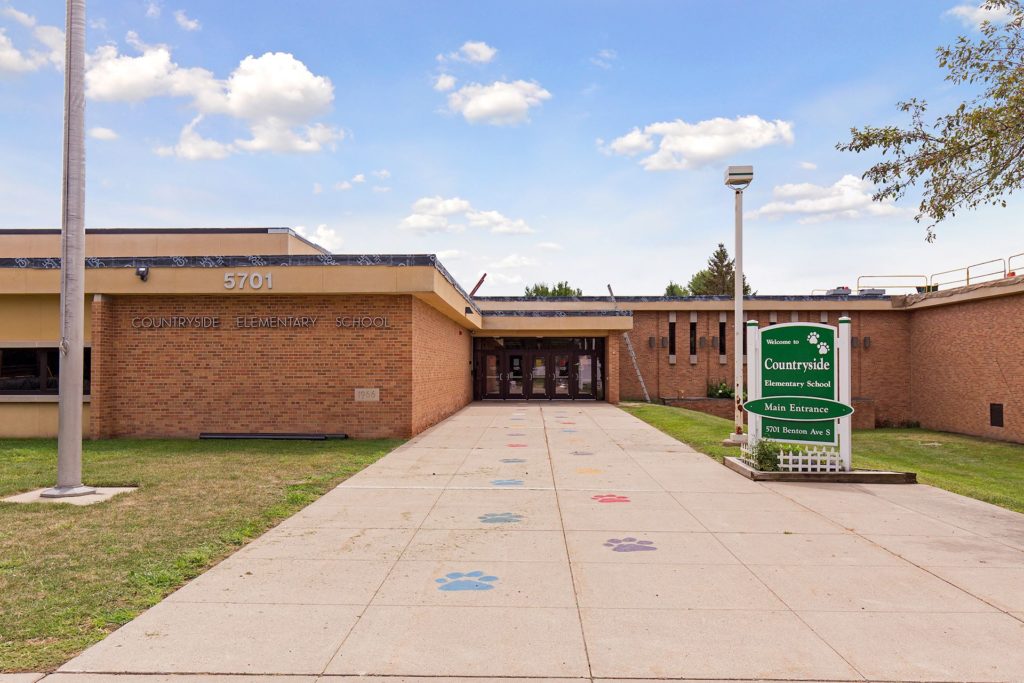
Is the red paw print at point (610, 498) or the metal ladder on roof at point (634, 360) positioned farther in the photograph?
the metal ladder on roof at point (634, 360)

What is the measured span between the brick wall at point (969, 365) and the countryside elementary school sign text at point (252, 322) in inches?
825

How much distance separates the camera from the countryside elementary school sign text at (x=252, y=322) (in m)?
15.6

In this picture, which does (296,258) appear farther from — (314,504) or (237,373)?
(314,504)

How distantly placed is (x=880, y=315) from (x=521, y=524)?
92.9ft

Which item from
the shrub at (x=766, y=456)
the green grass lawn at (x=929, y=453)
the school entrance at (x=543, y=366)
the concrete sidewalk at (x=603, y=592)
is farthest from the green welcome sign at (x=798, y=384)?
the school entrance at (x=543, y=366)

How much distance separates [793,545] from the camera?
686cm

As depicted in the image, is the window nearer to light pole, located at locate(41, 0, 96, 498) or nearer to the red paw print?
light pole, located at locate(41, 0, 96, 498)

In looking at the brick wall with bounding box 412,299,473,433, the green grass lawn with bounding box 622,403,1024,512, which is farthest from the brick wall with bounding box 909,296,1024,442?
the brick wall with bounding box 412,299,473,433

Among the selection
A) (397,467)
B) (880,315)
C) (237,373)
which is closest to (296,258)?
(237,373)

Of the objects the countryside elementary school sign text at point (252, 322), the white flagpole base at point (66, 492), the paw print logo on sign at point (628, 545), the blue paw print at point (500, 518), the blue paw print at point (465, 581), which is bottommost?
the paw print logo on sign at point (628, 545)

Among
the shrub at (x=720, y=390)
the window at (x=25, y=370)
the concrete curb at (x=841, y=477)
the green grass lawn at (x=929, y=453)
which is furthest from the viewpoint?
the shrub at (x=720, y=390)

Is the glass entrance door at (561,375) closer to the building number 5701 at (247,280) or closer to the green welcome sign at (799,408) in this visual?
the building number 5701 at (247,280)

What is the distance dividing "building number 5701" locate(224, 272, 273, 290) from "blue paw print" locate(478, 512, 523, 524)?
9208 mm

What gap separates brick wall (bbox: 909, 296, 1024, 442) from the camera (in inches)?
888
